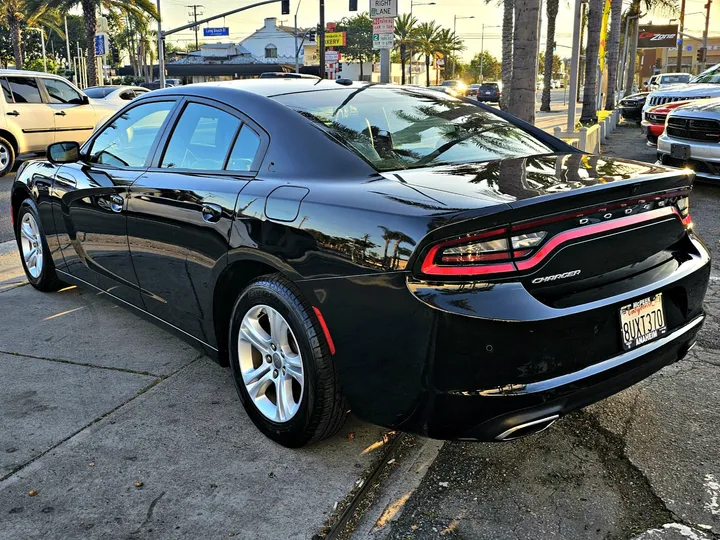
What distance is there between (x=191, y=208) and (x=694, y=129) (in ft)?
26.3

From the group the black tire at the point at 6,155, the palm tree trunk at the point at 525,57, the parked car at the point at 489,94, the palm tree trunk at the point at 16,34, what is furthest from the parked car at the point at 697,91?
the parked car at the point at 489,94

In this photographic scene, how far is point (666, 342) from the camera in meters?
2.85

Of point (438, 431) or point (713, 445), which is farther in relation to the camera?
point (713, 445)

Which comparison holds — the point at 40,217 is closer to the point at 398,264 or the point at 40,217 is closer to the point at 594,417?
the point at 398,264

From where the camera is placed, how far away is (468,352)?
2377 mm

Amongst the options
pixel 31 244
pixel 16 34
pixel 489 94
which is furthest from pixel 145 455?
pixel 489 94

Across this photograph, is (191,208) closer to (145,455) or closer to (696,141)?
(145,455)

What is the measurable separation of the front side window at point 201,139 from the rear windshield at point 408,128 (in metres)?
0.33

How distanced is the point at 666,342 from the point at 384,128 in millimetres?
1573

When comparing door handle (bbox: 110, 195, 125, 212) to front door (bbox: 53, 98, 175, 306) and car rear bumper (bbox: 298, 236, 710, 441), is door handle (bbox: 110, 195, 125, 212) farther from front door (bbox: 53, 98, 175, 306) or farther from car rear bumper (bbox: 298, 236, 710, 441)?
car rear bumper (bbox: 298, 236, 710, 441)

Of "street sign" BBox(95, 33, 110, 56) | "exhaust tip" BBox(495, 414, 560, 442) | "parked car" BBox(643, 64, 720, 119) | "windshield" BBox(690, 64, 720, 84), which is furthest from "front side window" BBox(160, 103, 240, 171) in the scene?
"street sign" BBox(95, 33, 110, 56)

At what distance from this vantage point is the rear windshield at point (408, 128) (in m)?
3.18

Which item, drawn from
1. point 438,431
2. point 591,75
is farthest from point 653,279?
point 591,75

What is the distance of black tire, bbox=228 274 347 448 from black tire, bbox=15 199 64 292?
2.72 m
